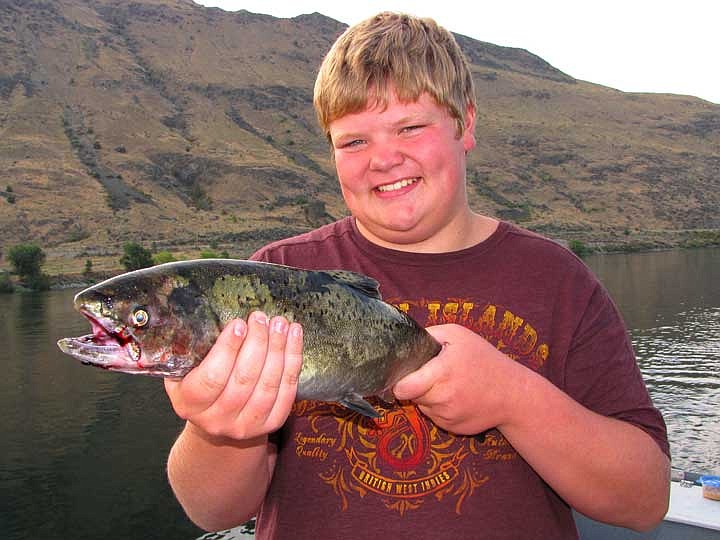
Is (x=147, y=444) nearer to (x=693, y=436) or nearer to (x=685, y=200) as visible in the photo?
(x=693, y=436)

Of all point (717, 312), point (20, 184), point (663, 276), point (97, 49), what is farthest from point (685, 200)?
point (97, 49)

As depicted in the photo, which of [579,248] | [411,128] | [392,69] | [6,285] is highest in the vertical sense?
[392,69]

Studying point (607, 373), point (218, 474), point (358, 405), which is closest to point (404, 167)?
point (358, 405)

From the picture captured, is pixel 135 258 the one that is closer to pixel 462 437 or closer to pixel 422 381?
pixel 462 437

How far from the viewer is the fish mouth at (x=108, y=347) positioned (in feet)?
9.95

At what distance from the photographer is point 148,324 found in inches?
125

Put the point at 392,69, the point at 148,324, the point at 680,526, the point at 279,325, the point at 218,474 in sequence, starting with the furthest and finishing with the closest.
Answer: the point at 680,526
the point at 392,69
the point at 218,474
the point at 148,324
the point at 279,325

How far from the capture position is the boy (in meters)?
3.16

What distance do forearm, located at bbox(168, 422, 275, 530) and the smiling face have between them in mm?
1374

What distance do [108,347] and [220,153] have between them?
5350 inches

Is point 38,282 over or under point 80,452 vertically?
under

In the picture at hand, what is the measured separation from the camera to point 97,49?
17188 centimetres

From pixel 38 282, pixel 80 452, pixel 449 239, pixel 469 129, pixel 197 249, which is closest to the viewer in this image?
pixel 449 239

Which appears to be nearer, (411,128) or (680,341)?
(411,128)
